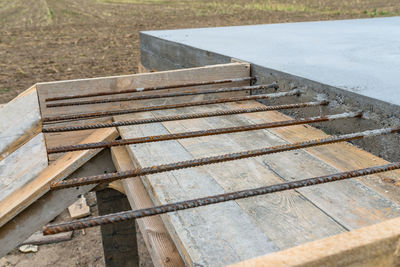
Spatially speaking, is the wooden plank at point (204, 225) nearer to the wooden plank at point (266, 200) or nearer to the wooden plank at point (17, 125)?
the wooden plank at point (266, 200)

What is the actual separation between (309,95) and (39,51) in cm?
1202

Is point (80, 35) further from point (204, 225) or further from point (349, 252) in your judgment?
point (349, 252)

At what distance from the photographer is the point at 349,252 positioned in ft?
2.16

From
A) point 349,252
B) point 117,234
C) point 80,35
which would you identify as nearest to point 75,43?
point 80,35

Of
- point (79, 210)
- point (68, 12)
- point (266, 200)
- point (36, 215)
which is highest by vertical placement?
point (68, 12)

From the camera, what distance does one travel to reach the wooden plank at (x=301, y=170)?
141 centimetres

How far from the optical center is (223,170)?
1.81 meters

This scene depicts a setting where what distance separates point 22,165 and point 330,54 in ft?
8.51

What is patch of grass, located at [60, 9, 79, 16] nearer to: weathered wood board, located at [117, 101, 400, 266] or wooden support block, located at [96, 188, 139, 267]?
wooden support block, located at [96, 188, 139, 267]

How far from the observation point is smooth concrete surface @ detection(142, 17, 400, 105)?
2.21 m

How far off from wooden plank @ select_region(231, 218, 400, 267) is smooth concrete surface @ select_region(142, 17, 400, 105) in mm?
1332

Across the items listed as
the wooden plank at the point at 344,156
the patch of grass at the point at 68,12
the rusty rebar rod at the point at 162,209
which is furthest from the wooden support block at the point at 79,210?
the patch of grass at the point at 68,12

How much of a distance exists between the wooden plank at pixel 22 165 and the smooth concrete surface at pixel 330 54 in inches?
65.4

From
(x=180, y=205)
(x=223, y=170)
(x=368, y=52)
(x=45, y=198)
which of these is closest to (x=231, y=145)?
(x=223, y=170)
